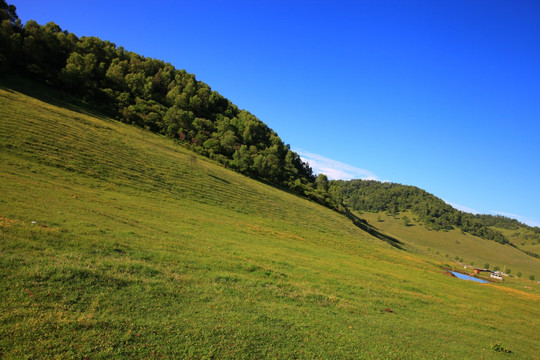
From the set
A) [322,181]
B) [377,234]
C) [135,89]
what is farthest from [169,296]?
[322,181]

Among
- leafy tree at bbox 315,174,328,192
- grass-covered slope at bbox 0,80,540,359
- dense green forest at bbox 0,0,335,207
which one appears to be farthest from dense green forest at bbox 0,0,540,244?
grass-covered slope at bbox 0,80,540,359

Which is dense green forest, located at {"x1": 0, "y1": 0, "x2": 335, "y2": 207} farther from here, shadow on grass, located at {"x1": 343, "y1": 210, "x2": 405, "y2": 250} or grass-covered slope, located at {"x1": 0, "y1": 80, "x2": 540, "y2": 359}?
grass-covered slope, located at {"x1": 0, "y1": 80, "x2": 540, "y2": 359}

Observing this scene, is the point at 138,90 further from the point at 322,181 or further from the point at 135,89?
the point at 322,181

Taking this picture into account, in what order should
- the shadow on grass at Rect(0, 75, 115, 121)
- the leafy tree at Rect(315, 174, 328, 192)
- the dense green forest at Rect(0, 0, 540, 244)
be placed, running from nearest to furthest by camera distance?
the shadow on grass at Rect(0, 75, 115, 121), the dense green forest at Rect(0, 0, 540, 244), the leafy tree at Rect(315, 174, 328, 192)

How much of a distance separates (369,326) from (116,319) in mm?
12416

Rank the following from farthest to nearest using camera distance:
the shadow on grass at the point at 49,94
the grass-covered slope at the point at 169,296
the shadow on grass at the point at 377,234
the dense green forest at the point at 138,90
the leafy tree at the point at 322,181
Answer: the leafy tree at the point at 322,181
the shadow on grass at the point at 377,234
the dense green forest at the point at 138,90
the shadow on grass at the point at 49,94
the grass-covered slope at the point at 169,296

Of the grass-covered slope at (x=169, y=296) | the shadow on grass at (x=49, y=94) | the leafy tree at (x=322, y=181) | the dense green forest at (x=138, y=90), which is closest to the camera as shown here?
the grass-covered slope at (x=169, y=296)

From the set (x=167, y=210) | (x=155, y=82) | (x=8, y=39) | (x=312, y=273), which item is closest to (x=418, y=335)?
(x=312, y=273)

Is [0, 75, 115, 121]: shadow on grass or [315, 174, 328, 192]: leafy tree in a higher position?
[315, 174, 328, 192]: leafy tree

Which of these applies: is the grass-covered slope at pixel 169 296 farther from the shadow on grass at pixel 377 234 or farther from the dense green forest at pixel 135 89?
the shadow on grass at pixel 377 234

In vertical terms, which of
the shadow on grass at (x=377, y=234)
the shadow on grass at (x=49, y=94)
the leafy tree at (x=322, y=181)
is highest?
the leafy tree at (x=322, y=181)

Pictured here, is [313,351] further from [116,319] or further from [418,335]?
[418,335]

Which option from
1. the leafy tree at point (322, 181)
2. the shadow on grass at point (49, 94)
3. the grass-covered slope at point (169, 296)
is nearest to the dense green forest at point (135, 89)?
the shadow on grass at point (49, 94)

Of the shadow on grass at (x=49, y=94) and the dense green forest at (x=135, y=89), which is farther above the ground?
the dense green forest at (x=135, y=89)
